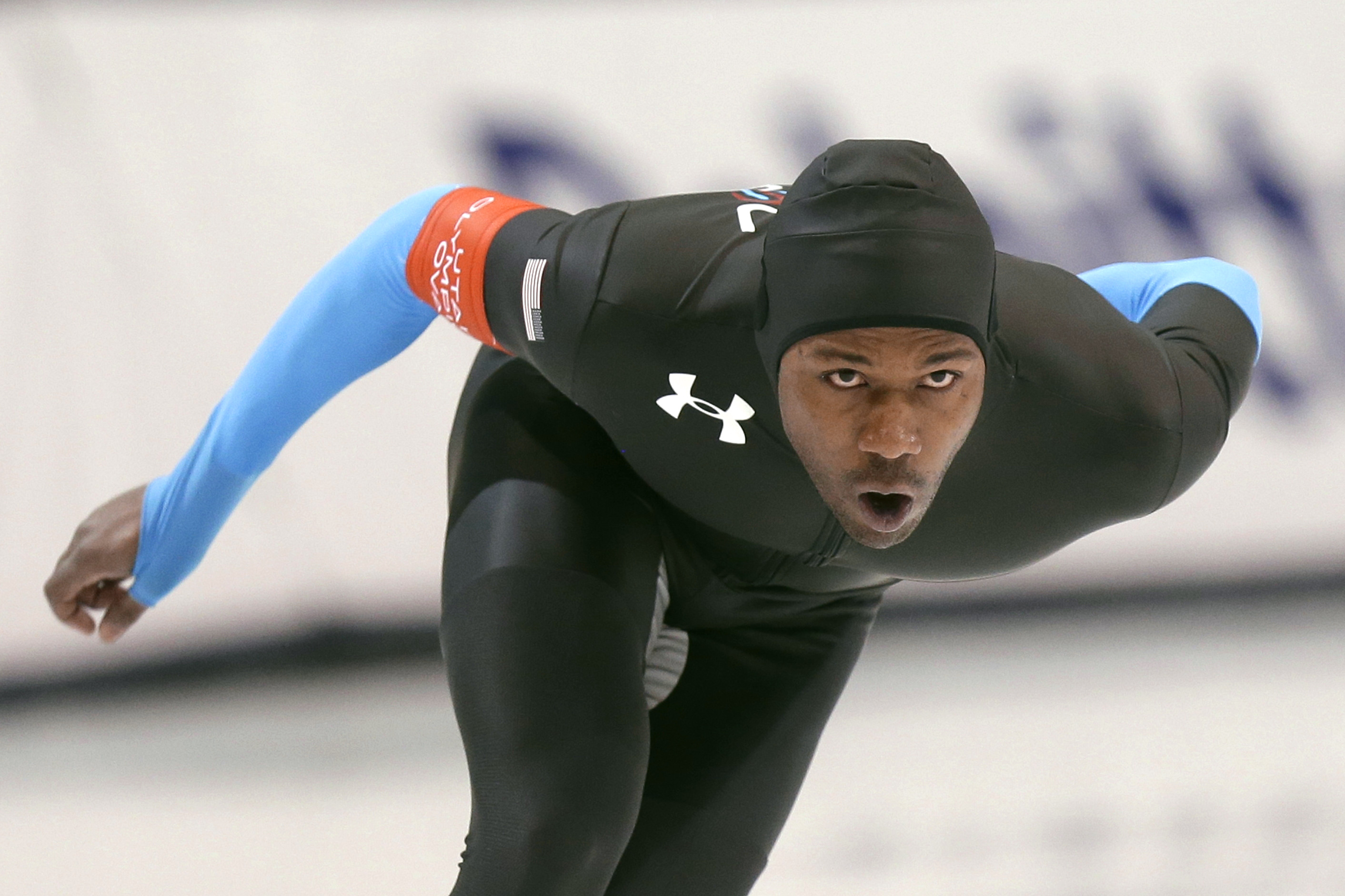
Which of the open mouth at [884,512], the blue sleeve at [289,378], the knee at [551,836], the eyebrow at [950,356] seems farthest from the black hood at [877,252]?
the blue sleeve at [289,378]

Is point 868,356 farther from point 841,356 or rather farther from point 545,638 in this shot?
point 545,638

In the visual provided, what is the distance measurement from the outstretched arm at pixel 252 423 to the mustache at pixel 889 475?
61 cm

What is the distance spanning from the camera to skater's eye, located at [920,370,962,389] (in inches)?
46.5

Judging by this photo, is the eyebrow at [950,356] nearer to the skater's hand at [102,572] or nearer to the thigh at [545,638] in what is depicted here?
the thigh at [545,638]

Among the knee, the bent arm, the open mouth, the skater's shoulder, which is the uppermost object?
the bent arm

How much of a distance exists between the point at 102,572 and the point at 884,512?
→ 3.17 ft

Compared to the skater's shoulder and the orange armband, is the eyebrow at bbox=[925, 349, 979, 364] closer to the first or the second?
the skater's shoulder

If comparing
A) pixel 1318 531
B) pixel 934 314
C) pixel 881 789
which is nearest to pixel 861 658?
pixel 881 789

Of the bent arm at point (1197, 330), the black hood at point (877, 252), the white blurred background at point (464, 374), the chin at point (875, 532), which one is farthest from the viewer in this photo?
the white blurred background at point (464, 374)

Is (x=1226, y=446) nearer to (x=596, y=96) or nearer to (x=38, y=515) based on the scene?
(x=596, y=96)

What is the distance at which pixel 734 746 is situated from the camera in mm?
1583

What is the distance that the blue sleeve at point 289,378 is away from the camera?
1.59 metres

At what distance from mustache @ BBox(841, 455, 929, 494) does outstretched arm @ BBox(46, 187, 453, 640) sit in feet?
1.99

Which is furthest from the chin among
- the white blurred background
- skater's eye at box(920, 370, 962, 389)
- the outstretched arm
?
the white blurred background
